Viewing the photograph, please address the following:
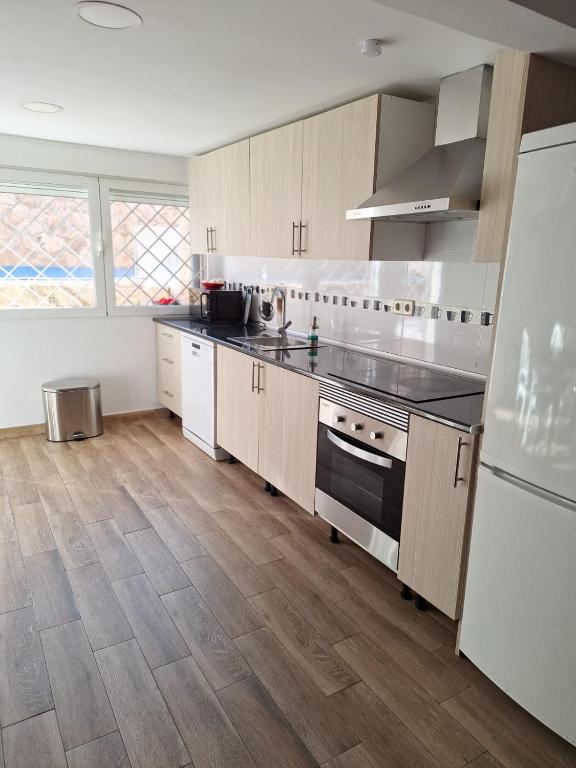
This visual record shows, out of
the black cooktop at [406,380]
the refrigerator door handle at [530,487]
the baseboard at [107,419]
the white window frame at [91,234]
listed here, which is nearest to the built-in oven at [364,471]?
the black cooktop at [406,380]

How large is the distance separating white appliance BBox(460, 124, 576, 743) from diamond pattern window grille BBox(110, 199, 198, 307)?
3.51 m

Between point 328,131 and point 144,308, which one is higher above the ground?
point 328,131

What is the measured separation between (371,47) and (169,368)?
2.95 m

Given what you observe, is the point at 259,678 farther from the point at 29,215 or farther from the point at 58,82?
the point at 29,215

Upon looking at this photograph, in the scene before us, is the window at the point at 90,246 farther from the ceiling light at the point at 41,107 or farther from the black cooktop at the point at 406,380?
the black cooktop at the point at 406,380

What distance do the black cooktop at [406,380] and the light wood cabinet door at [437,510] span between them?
0.21 meters

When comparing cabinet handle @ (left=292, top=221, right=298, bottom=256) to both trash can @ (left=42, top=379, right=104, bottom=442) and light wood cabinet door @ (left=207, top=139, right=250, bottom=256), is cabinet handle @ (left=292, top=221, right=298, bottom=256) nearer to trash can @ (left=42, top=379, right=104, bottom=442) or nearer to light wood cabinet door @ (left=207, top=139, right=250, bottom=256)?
light wood cabinet door @ (left=207, top=139, right=250, bottom=256)

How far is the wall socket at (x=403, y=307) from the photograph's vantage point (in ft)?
8.92

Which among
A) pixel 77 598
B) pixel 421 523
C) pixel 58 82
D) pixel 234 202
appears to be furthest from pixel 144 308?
pixel 421 523

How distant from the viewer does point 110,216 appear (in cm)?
421

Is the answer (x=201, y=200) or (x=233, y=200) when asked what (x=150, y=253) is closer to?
(x=201, y=200)

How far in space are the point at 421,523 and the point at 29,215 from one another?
364 centimetres

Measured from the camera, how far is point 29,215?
3965 millimetres

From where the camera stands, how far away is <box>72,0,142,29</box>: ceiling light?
1653 millimetres
